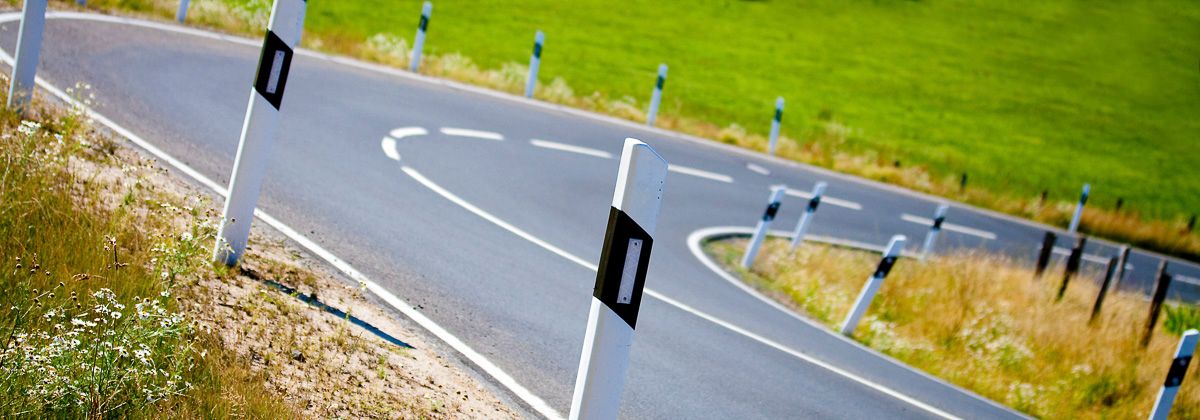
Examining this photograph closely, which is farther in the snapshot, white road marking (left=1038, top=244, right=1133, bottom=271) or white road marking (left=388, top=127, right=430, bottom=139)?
white road marking (left=1038, top=244, right=1133, bottom=271)

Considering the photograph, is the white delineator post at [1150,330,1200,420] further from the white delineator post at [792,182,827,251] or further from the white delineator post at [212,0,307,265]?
the white delineator post at [212,0,307,265]

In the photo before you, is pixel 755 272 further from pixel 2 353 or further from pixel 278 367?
pixel 2 353

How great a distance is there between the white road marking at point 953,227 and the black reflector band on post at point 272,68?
53.5 feet

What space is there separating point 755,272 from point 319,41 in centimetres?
1112

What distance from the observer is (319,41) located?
68.8 feet

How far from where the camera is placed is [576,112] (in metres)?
21.1

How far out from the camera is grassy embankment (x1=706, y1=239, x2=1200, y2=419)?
1075 centimetres

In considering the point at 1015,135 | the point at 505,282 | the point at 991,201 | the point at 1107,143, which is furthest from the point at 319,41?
the point at 1107,143

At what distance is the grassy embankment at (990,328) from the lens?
1075cm

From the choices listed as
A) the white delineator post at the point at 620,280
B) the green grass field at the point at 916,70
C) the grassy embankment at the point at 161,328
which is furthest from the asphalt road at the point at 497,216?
the green grass field at the point at 916,70

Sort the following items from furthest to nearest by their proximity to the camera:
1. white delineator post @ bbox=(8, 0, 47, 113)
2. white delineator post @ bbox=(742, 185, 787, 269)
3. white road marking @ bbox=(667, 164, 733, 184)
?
white road marking @ bbox=(667, 164, 733, 184), white delineator post @ bbox=(742, 185, 787, 269), white delineator post @ bbox=(8, 0, 47, 113)

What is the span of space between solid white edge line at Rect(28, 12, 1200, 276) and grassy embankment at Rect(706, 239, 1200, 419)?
6829 millimetres

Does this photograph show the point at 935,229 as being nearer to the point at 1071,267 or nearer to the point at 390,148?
the point at 1071,267

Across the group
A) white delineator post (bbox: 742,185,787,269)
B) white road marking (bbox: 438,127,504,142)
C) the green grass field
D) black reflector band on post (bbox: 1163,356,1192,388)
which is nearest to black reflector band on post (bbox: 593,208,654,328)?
black reflector band on post (bbox: 1163,356,1192,388)
